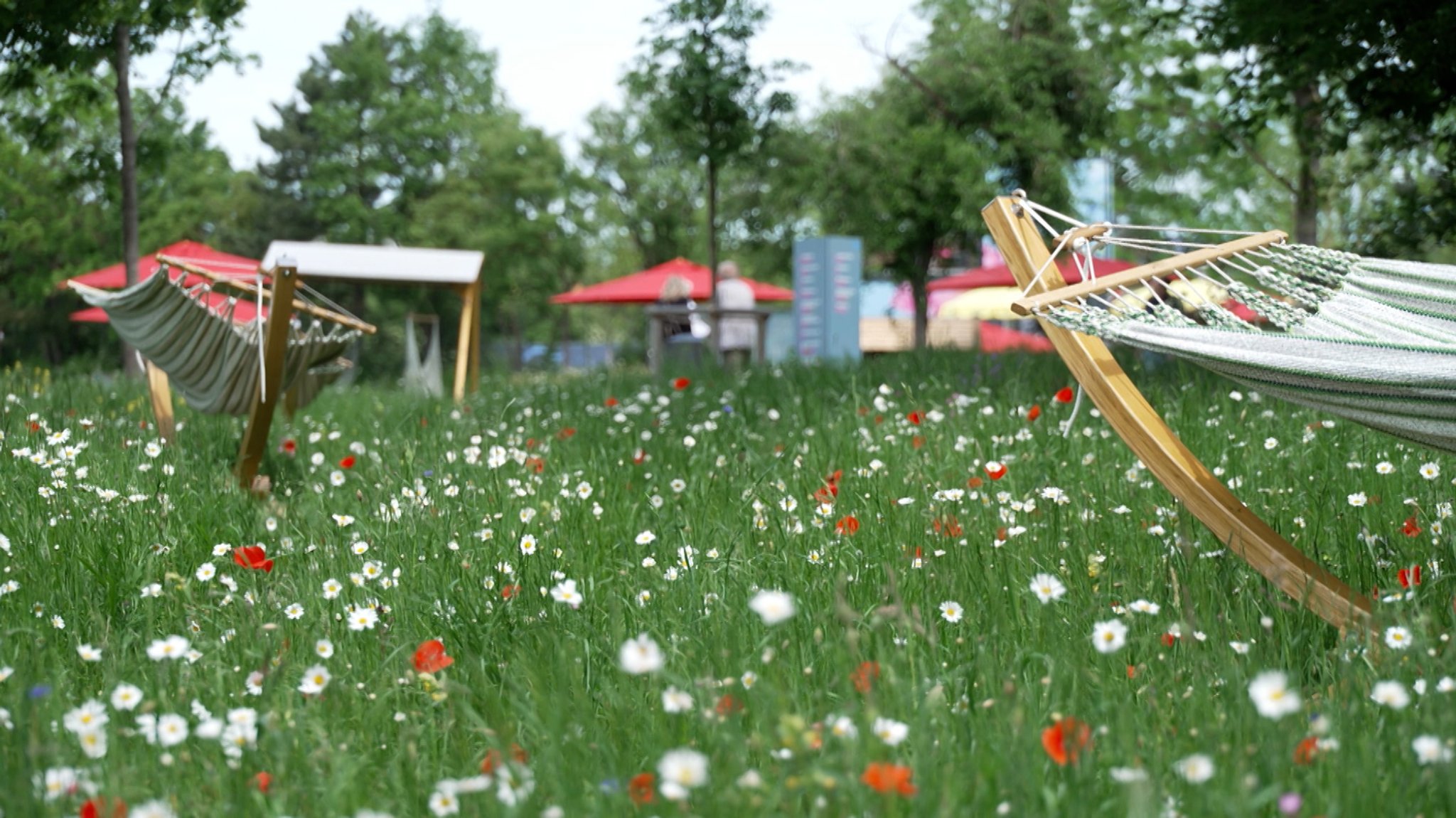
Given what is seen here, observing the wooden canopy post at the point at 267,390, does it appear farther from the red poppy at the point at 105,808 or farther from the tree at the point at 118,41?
the tree at the point at 118,41

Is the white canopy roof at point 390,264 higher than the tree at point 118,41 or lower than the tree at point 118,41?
lower

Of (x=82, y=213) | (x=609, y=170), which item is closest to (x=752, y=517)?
(x=82, y=213)

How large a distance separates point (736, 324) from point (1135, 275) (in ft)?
26.1

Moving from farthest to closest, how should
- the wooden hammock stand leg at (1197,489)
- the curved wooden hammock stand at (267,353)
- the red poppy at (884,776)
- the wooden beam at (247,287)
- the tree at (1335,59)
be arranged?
the tree at (1335,59), the wooden beam at (247,287), the curved wooden hammock stand at (267,353), the wooden hammock stand leg at (1197,489), the red poppy at (884,776)

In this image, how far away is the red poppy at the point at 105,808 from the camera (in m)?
1.28

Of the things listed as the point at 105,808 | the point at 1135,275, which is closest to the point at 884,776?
the point at 105,808

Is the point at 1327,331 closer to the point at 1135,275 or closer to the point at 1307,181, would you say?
the point at 1135,275

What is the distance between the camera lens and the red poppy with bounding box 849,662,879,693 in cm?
145

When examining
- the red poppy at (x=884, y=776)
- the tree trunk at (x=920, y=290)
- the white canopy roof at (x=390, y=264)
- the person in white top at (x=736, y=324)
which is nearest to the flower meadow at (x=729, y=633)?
the red poppy at (x=884, y=776)

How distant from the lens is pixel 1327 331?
2289 mm

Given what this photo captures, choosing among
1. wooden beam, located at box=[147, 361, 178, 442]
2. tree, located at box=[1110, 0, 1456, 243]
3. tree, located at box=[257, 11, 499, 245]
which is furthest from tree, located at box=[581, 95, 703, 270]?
wooden beam, located at box=[147, 361, 178, 442]

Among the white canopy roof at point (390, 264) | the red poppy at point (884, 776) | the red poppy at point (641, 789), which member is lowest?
the red poppy at point (641, 789)

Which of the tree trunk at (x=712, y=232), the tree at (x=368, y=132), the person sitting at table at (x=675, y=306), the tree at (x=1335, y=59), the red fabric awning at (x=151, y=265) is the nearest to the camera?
the tree at (x=1335, y=59)

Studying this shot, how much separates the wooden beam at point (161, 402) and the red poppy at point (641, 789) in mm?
3928
